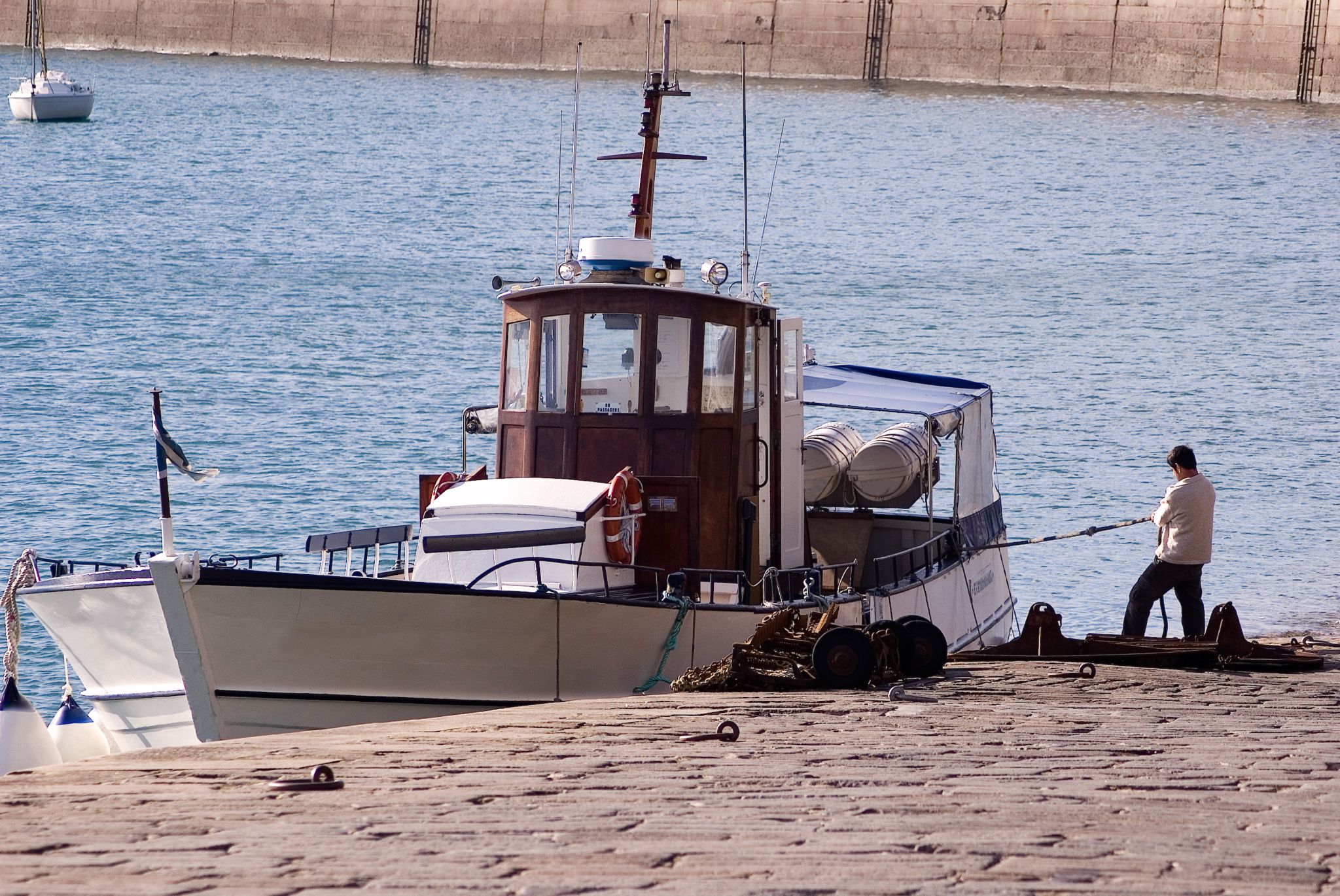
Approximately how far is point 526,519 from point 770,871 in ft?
19.3

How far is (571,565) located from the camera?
1092cm

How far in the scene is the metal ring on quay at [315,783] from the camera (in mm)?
6285

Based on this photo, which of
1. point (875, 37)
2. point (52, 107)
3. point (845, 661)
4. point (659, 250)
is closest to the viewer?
point (845, 661)

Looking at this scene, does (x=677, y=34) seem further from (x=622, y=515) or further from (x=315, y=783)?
(x=315, y=783)

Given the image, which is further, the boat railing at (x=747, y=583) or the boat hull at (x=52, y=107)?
the boat hull at (x=52, y=107)

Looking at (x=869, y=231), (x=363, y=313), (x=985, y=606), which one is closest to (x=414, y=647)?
(x=985, y=606)

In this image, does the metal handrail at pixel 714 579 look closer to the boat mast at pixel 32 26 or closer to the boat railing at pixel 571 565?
the boat railing at pixel 571 565

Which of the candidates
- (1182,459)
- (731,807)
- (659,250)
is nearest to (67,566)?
(731,807)

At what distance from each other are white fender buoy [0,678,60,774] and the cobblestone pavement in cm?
385

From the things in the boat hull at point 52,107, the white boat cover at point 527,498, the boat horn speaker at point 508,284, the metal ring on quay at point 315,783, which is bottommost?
the metal ring on quay at point 315,783

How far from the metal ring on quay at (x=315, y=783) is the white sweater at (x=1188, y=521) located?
698 centimetres

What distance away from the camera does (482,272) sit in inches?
1705

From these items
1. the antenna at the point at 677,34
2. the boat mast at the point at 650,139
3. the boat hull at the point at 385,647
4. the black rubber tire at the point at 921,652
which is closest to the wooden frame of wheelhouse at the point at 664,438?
the boat hull at the point at 385,647

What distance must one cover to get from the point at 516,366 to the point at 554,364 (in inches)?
15.0
